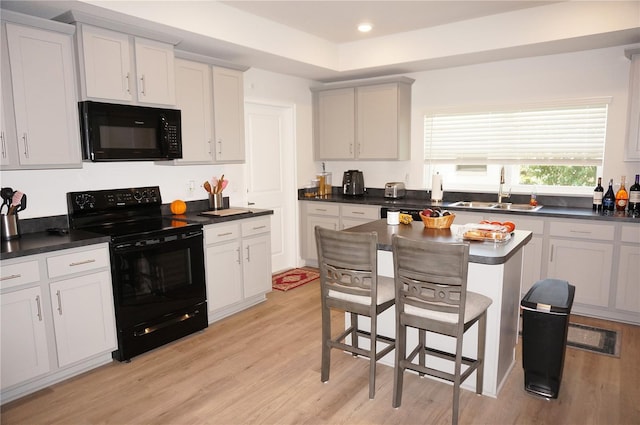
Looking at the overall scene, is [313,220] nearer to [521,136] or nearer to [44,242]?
[521,136]

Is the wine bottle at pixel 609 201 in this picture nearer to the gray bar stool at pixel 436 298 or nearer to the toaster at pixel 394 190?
the toaster at pixel 394 190

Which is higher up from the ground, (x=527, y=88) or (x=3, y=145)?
(x=527, y=88)

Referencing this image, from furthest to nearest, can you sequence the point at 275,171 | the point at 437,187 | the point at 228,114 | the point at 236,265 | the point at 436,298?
the point at 275,171 → the point at 437,187 → the point at 228,114 → the point at 236,265 → the point at 436,298

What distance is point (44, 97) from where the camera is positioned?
2830mm

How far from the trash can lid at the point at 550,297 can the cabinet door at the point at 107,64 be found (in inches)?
126

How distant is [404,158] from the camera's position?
5.12 m

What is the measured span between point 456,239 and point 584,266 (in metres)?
1.86

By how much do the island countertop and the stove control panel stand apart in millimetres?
1953

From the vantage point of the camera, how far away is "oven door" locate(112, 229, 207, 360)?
298 centimetres

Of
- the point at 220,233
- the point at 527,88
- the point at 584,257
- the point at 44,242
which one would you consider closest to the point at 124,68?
the point at 44,242

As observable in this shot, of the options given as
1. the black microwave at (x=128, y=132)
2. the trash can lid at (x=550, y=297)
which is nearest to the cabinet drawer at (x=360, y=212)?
the black microwave at (x=128, y=132)

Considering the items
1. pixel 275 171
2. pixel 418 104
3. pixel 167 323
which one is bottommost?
pixel 167 323

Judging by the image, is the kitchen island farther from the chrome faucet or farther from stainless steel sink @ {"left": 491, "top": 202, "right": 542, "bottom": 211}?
the chrome faucet

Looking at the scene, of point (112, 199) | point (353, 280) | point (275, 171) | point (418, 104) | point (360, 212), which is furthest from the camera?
point (275, 171)
